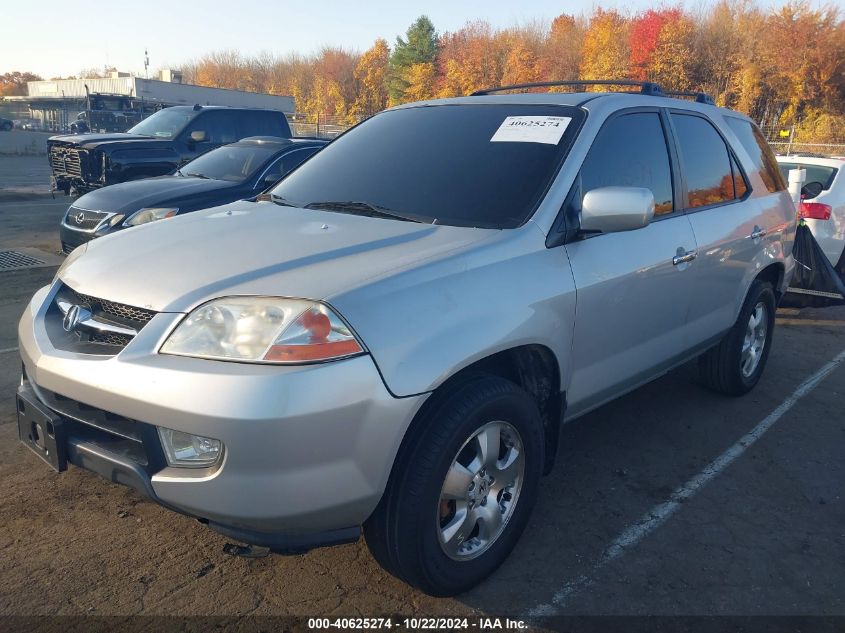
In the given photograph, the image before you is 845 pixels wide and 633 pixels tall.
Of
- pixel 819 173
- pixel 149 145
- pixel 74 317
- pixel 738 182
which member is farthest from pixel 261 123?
pixel 74 317

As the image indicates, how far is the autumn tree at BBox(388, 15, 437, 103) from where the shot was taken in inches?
2692

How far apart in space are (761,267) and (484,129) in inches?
87.6

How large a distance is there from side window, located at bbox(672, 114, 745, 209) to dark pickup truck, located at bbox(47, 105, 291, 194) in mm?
8057

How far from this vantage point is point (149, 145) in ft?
33.7

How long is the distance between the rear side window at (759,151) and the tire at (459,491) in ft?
9.57

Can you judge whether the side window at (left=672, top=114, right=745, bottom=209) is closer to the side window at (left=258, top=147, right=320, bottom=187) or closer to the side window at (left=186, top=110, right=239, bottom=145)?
the side window at (left=258, top=147, right=320, bottom=187)

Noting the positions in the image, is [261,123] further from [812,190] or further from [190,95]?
A: [190,95]

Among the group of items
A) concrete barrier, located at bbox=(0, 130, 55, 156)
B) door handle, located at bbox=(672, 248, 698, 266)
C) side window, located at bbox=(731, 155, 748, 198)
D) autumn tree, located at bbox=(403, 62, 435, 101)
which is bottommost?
concrete barrier, located at bbox=(0, 130, 55, 156)

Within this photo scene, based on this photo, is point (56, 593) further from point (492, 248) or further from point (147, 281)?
point (492, 248)

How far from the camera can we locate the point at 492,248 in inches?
105

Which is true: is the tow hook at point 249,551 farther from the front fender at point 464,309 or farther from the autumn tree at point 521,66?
the autumn tree at point 521,66

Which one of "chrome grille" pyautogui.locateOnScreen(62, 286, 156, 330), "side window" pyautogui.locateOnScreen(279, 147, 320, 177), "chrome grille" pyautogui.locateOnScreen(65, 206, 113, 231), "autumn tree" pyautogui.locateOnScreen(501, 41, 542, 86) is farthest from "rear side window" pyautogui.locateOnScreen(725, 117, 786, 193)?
"autumn tree" pyautogui.locateOnScreen(501, 41, 542, 86)

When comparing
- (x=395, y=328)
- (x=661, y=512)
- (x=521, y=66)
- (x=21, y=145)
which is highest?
(x=521, y=66)

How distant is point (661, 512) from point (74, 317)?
265cm
